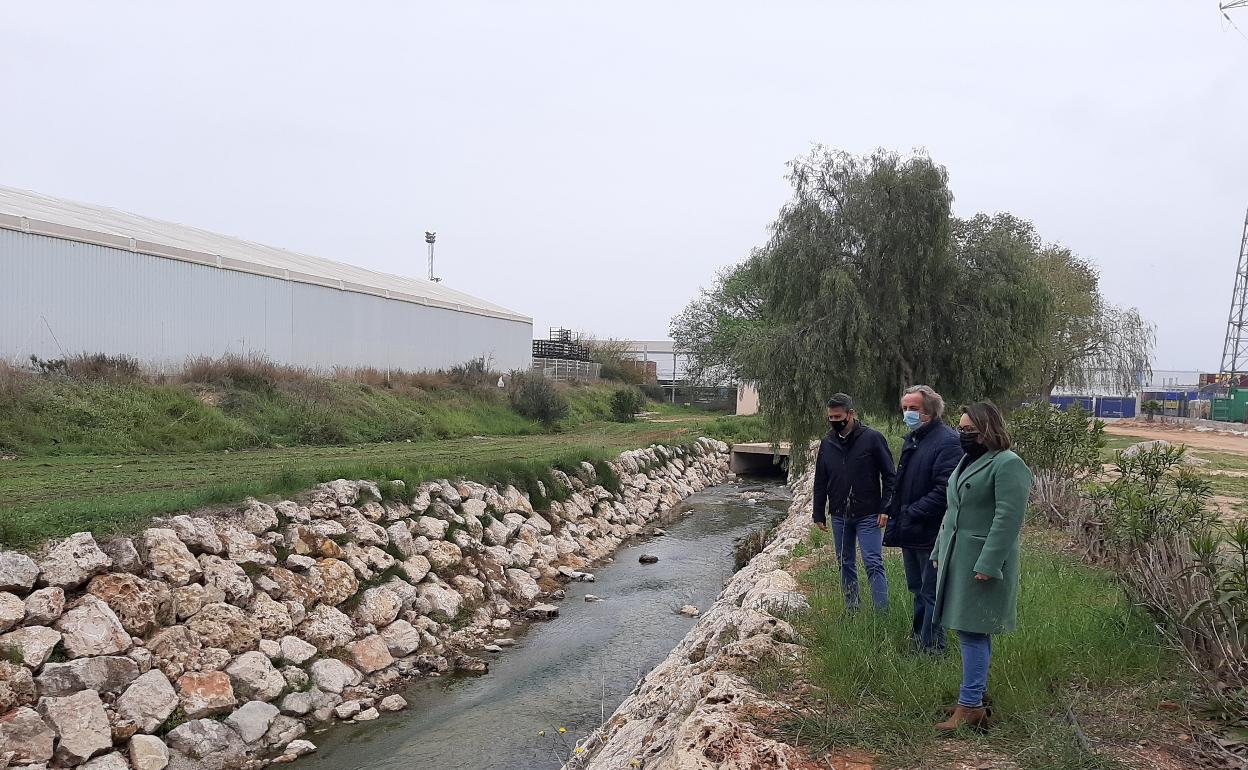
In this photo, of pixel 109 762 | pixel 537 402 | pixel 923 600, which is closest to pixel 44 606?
pixel 109 762

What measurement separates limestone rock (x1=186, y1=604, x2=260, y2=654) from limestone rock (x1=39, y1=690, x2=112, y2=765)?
4.12 feet

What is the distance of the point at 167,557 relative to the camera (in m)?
8.09

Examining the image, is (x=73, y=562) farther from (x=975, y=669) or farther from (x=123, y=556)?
(x=975, y=669)

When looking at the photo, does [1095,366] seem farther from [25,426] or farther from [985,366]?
[25,426]

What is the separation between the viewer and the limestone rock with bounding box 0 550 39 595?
6.90 meters

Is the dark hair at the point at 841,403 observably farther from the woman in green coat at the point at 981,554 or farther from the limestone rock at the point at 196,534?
the limestone rock at the point at 196,534

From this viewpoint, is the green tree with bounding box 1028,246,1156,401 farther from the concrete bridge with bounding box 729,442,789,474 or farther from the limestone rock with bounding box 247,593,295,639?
the limestone rock with bounding box 247,593,295,639

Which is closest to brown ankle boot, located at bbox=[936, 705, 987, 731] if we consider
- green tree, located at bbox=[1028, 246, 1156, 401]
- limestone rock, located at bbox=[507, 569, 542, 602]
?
limestone rock, located at bbox=[507, 569, 542, 602]

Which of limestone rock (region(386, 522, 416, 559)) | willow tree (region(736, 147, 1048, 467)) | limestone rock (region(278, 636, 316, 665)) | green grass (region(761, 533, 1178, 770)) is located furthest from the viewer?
willow tree (region(736, 147, 1048, 467))

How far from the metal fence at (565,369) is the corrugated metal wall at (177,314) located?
1121 centimetres

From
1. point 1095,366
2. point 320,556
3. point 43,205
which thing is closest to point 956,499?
point 320,556

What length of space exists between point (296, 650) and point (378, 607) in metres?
1.45

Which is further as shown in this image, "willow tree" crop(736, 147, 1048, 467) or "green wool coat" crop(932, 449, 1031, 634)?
"willow tree" crop(736, 147, 1048, 467)

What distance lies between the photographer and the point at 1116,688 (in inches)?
→ 179
